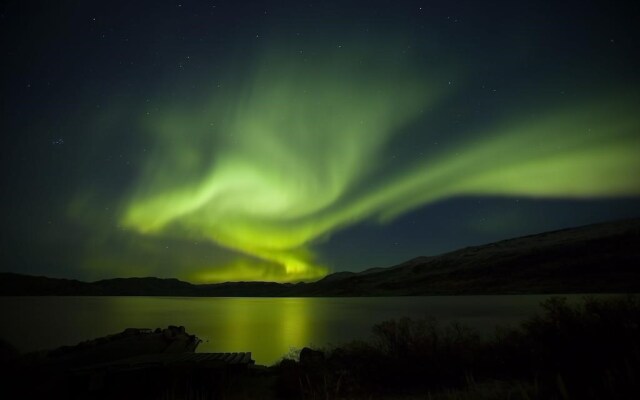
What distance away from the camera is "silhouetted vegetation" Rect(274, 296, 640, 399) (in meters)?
12.0

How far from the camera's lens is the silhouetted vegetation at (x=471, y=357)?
39.4ft

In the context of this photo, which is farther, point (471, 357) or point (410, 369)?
point (471, 357)

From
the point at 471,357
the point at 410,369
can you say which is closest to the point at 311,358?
the point at 410,369

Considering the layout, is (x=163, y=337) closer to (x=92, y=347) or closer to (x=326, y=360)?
(x=92, y=347)

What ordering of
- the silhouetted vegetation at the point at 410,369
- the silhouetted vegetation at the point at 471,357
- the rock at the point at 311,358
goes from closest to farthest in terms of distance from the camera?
the silhouetted vegetation at the point at 471,357
the silhouetted vegetation at the point at 410,369
the rock at the point at 311,358

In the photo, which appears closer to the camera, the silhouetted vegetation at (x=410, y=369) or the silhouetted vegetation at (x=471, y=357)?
the silhouetted vegetation at (x=471, y=357)

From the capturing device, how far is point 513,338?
56.5 feet

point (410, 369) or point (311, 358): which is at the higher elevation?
point (311, 358)

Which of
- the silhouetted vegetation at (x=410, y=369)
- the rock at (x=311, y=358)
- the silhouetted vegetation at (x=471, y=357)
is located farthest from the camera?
the rock at (x=311, y=358)

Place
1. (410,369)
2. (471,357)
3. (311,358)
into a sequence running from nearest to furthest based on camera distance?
1. (410,369)
2. (471,357)
3. (311,358)

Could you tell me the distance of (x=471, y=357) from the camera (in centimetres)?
1577

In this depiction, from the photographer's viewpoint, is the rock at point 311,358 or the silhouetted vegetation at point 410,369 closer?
the silhouetted vegetation at point 410,369

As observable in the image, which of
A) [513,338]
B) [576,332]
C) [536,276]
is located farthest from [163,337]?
[536,276]

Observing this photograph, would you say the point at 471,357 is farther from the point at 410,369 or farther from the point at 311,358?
the point at 311,358
